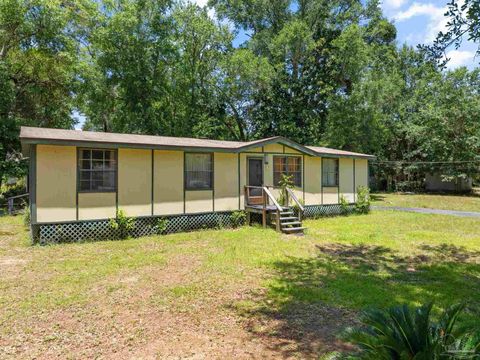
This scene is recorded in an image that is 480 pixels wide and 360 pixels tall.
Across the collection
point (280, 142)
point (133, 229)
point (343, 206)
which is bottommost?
point (133, 229)

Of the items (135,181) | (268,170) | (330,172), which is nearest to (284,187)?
(268,170)

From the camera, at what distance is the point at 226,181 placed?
12703 millimetres

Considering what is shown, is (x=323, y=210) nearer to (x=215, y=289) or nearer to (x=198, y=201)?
(x=198, y=201)

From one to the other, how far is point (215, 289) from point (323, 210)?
34.2ft

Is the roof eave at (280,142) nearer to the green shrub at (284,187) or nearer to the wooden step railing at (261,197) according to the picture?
the green shrub at (284,187)

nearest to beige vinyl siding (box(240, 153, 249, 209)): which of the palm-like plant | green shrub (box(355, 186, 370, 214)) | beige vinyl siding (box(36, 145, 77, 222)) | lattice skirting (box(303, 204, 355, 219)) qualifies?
lattice skirting (box(303, 204, 355, 219))

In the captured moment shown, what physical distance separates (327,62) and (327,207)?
16902 millimetres

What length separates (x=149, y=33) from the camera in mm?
24188

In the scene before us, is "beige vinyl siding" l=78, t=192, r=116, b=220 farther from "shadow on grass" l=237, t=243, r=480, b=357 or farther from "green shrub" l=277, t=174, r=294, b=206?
"green shrub" l=277, t=174, r=294, b=206

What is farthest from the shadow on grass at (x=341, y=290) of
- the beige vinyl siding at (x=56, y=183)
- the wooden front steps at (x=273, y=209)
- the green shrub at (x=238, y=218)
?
the beige vinyl siding at (x=56, y=183)

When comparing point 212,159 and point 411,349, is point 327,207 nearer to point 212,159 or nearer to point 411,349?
point 212,159

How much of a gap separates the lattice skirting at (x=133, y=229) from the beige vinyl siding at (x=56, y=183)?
1.00ft

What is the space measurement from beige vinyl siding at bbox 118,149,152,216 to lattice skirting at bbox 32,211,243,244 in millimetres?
449

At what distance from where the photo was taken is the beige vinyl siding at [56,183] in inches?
363
